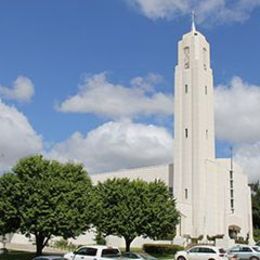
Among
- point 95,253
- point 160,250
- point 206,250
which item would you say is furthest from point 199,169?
point 95,253

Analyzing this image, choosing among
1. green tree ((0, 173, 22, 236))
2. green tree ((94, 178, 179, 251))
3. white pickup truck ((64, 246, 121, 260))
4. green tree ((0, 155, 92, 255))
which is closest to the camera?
white pickup truck ((64, 246, 121, 260))

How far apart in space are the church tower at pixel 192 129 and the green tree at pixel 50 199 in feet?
104

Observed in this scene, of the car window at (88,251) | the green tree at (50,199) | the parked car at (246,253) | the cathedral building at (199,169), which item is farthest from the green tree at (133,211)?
the cathedral building at (199,169)

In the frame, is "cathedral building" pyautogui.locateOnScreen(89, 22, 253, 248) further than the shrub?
Yes

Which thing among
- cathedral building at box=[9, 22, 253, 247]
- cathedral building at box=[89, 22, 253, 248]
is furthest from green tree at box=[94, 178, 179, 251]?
cathedral building at box=[9, 22, 253, 247]

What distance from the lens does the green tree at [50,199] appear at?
39812 mm

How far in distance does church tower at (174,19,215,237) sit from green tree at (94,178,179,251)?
2292 cm

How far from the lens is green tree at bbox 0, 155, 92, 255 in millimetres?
39812

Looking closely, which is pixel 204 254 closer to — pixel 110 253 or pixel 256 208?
pixel 110 253

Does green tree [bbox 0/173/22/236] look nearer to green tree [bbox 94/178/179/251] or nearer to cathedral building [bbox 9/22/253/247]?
green tree [bbox 94/178/179/251]

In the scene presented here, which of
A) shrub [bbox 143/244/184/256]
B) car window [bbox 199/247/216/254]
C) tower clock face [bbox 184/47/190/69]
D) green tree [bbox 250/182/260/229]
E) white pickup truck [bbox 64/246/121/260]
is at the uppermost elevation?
tower clock face [bbox 184/47/190/69]

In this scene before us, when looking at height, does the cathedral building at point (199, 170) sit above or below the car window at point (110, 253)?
above

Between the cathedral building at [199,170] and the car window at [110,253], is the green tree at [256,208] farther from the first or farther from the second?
the car window at [110,253]

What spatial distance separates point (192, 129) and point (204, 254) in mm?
39264
